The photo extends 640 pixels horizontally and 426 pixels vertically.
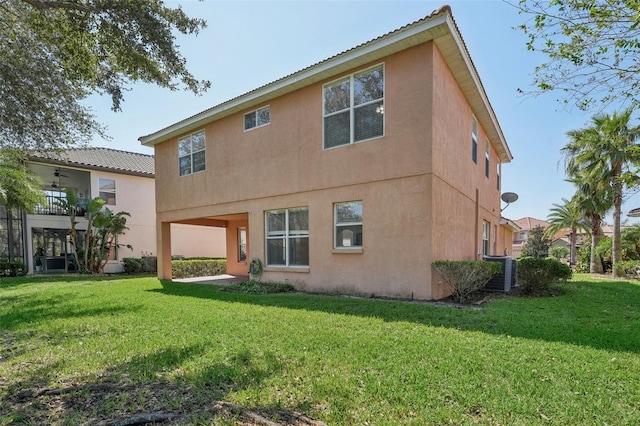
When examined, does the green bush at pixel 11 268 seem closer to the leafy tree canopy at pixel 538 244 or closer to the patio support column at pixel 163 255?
the patio support column at pixel 163 255

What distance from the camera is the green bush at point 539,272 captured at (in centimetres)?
948

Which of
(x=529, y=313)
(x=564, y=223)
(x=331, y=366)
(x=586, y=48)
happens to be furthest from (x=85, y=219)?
(x=564, y=223)

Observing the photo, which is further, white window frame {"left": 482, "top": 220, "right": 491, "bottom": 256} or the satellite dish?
the satellite dish

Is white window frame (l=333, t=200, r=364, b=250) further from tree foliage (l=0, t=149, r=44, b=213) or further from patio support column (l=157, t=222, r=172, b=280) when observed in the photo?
tree foliage (l=0, t=149, r=44, b=213)

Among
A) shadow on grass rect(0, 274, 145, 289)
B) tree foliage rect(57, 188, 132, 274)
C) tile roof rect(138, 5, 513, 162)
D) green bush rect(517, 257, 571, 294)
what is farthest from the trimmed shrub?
green bush rect(517, 257, 571, 294)

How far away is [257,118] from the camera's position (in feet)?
39.8

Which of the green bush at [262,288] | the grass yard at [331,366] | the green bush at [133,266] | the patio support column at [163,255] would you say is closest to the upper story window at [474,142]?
the grass yard at [331,366]

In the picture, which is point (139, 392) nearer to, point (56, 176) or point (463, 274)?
point (463, 274)

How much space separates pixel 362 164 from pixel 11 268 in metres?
20.6

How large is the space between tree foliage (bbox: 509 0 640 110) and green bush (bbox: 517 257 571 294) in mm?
5346

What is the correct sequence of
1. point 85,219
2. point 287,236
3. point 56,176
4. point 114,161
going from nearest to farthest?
point 287,236
point 85,219
point 56,176
point 114,161

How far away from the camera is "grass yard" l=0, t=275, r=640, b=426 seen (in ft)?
10.3

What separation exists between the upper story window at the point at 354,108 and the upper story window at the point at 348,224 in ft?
5.96

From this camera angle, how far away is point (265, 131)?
1177 centimetres
